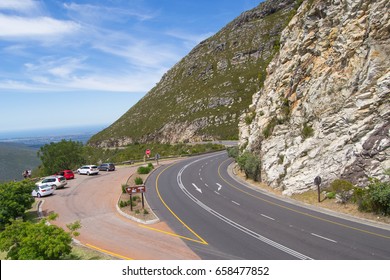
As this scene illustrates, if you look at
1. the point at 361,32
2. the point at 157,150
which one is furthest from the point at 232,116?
the point at 361,32

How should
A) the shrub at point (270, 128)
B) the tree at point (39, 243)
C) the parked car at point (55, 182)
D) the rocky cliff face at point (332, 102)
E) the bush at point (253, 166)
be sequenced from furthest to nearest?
the shrub at point (270, 128), the parked car at point (55, 182), the bush at point (253, 166), the rocky cliff face at point (332, 102), the tree at point (39, 243)

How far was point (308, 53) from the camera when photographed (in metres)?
34.8

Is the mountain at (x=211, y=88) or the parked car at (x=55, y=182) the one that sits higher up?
the mountain at (x=211, y=88)

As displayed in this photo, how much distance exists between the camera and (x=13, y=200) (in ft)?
73.8

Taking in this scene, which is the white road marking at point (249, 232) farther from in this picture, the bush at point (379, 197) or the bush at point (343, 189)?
the bush at point (343, 189)

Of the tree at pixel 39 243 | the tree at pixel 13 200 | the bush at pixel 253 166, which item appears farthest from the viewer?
the bush at pixel 253 166

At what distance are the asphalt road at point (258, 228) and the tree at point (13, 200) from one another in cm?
964

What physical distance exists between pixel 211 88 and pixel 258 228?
102460mm

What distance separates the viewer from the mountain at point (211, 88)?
104625 mm

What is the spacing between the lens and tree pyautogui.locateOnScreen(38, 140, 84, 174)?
63406mm

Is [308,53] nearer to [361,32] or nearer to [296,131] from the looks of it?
Result: [361,32]

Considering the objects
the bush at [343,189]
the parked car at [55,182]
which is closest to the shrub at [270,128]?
the bush at [343,189]

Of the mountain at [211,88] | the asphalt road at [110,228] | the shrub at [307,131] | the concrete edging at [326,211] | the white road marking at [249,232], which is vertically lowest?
the asphalt road at [110,228]

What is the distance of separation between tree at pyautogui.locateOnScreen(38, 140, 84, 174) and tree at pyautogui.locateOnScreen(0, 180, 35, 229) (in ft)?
137
